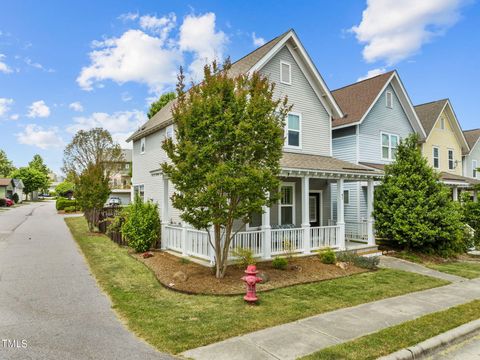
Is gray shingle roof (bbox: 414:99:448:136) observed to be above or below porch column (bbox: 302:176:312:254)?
above

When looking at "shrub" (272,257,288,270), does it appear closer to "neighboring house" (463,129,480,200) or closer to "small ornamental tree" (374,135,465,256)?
"small ornamental tree" (374,135,465,256)

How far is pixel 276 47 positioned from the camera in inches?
570

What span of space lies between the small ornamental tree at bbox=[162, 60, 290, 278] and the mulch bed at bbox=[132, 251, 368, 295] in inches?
61.2

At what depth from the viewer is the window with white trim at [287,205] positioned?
14664mm

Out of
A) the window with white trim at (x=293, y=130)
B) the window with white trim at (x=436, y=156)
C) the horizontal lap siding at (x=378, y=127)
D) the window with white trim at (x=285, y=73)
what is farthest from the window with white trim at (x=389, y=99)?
the window with white trim at (x=285, y=73)

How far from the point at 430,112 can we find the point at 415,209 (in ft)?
46.7

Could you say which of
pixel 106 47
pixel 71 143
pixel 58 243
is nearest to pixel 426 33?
pixel 106 47

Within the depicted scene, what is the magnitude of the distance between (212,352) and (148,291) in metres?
3.64

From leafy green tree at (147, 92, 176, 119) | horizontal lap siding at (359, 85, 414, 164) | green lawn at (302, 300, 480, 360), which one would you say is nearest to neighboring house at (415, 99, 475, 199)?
horizontal lap siding at (359, 85, 414, 164)

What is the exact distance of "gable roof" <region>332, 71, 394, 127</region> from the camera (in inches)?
722

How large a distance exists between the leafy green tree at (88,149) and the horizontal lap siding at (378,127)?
1595 inches

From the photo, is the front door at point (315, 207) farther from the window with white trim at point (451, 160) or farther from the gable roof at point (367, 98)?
the window with white trim at point (451, 160)

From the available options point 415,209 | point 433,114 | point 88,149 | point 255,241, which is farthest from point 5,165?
point 415,209

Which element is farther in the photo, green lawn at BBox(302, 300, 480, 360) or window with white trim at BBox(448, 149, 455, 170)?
window with white trim at BBox(448, 149, 455, 170)
